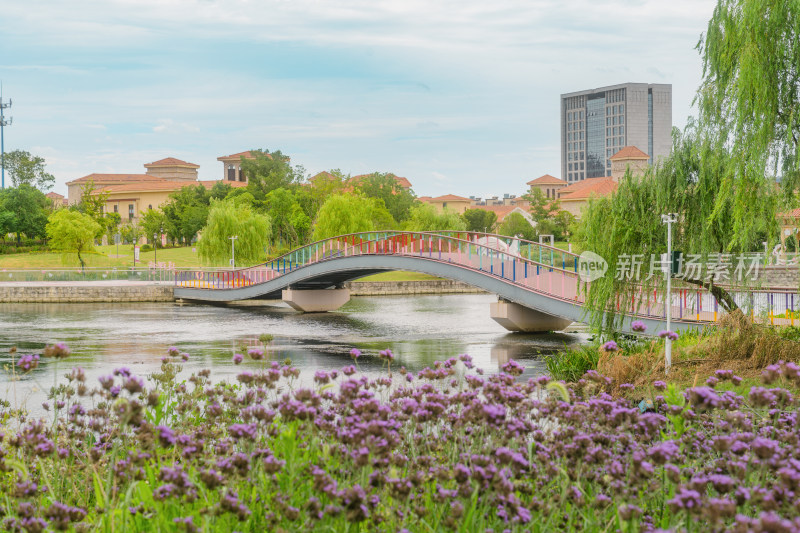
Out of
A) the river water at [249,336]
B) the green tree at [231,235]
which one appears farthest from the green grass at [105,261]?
the river water at [249,336]

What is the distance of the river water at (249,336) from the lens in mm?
17250

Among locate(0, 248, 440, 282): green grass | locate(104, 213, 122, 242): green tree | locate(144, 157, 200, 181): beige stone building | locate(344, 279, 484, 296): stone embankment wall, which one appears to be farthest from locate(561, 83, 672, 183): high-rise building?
locate(344, 279, 484, 296): stone embankment wall

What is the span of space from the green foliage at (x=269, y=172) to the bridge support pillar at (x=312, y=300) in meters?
45.6

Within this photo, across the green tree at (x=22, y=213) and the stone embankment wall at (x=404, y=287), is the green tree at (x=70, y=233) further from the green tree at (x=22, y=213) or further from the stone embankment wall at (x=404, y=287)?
the stone embankment wall at (x=404, y=287)

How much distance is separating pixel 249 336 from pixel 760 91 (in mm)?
16340

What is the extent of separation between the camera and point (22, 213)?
70.9m

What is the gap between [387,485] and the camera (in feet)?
10.7

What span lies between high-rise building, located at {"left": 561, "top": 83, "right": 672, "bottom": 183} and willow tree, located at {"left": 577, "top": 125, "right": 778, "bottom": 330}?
161 meters

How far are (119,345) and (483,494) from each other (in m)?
19.6

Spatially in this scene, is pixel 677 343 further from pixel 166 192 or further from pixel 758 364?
pixel 166 192

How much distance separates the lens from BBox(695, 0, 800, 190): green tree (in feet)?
38.5

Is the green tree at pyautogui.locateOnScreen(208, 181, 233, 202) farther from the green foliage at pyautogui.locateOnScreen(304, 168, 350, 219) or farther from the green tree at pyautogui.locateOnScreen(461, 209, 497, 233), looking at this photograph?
the green tree at pyautogui.locateOnScreen(461, 209, 497, 233)

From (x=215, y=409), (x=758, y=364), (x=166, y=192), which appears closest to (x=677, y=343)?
(x=758, y=364)

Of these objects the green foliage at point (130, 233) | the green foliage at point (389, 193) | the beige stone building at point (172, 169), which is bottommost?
the green foliage at point (130, 233)
